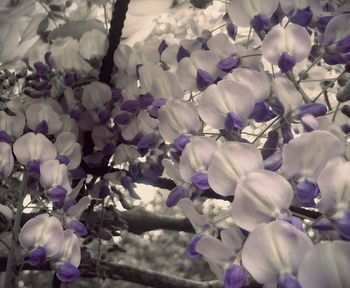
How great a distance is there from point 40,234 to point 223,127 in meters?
A: 0.22

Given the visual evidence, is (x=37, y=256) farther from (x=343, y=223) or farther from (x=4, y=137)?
(x=343, y=223)

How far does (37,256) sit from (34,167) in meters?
0.12

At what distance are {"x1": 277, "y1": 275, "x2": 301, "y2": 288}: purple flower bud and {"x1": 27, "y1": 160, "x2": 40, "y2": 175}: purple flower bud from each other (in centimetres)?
39

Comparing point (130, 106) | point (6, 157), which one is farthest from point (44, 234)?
point (130, 106)

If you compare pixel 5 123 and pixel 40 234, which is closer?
pixel 40 234

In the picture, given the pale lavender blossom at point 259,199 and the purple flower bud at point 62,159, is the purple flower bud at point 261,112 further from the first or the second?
the purple flower bud at point 62,159

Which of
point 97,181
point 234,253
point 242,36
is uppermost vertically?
point 234,253

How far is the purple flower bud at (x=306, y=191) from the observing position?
52cm

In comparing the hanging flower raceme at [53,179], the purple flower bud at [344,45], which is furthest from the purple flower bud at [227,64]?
the hanging flower raceme at [53,179]

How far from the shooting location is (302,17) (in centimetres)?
67

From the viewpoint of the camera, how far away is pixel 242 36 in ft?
3.52

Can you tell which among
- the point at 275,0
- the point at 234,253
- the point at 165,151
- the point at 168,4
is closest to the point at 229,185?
the point at 234,253

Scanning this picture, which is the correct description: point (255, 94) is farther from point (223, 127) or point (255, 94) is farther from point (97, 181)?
point (97, 181)

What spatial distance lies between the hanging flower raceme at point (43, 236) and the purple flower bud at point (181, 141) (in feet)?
0.54
